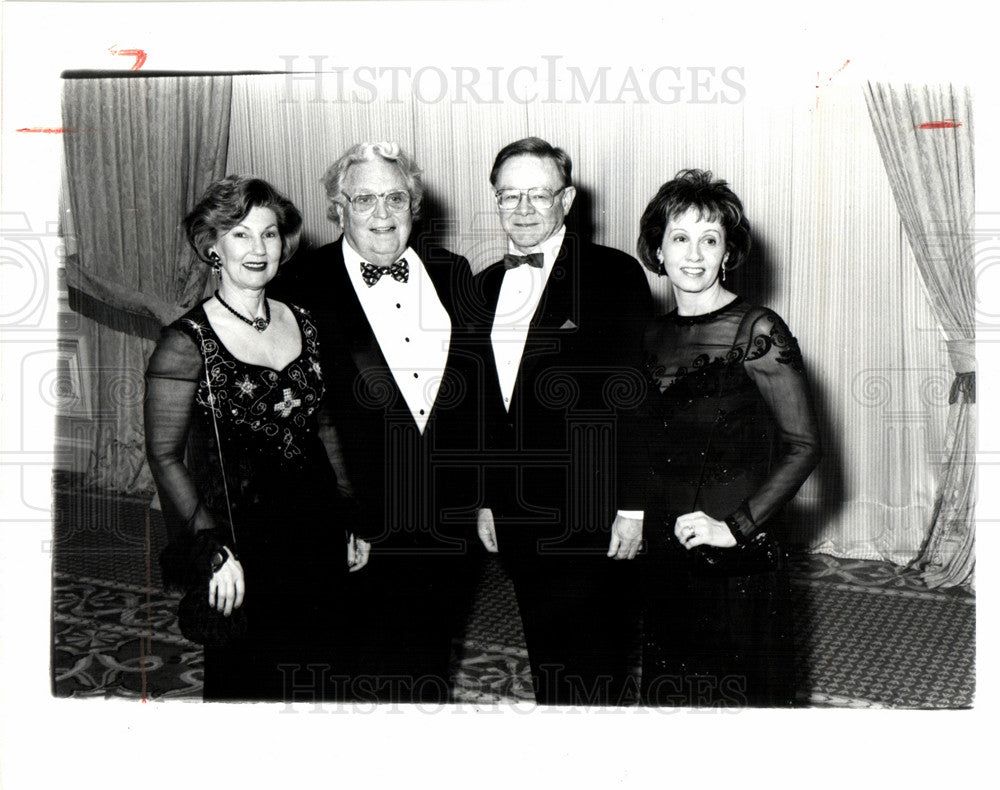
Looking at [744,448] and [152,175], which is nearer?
[744,448]

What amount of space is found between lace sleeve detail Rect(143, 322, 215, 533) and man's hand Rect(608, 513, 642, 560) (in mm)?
1045

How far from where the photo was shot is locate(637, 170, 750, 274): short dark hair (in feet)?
8.66

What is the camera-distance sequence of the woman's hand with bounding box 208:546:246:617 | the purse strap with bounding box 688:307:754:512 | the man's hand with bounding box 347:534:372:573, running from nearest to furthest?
the purse strap with bounding box 688:307:754:512, the woman's hand with bounding box 208:546:246:617, the man's hand with bounding box 347:534:372:573

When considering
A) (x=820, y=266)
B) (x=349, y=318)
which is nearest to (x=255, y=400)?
(x=349, y=318)

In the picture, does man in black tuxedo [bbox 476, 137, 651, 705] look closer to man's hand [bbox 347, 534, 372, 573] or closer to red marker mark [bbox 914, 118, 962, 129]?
man's hand [bbox 347, 534, 372, 573]

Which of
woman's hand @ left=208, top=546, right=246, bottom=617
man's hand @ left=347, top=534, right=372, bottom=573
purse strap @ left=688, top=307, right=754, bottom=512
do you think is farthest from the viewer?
man's hand @ left=347, top=534, right=372, bottom=573

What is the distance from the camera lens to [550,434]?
2.77m

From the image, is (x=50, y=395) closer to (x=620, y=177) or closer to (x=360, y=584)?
(x=360, y=584)

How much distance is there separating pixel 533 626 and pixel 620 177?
1.34 metres

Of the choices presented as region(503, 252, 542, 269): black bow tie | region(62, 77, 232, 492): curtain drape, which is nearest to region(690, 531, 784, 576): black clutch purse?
region(503, 252, 542, 269): black bow tie

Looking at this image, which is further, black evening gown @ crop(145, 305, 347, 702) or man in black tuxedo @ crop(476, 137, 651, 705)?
man in black tuxedo @ crop(476, 137, 651, 705)

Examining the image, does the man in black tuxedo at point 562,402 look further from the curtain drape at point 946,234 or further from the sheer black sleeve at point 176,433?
the curtain drape at point 946,234

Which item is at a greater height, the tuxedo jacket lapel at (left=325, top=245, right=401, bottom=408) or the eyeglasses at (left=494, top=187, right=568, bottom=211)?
the eyeglasses at (left=494, top=187, right=568, bottom=211)

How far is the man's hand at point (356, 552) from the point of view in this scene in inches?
111
